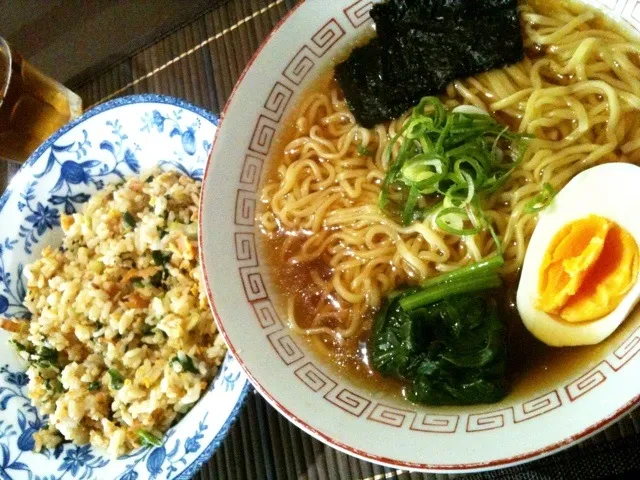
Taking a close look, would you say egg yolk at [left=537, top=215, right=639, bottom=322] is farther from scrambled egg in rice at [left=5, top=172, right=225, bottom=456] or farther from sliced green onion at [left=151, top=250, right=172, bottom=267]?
sliced green onion at [left=151, top=250, right=172, bottom=267]

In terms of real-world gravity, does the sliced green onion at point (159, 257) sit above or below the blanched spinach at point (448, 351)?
above

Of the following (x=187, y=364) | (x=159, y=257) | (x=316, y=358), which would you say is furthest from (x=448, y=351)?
(x=159, y=257)

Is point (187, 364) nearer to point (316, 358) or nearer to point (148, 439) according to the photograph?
point (148, 439)

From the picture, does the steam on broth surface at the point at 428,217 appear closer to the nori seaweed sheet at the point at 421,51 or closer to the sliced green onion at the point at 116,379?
the nori seaweed sheet at the point at 421,51

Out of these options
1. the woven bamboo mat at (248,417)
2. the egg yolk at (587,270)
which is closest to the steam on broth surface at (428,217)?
the egg yolk at (587,270)

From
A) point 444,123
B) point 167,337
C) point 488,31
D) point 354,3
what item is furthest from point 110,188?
point 488,31

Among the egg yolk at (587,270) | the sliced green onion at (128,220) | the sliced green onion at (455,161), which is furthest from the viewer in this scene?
the sliced green onion at (128,220)
